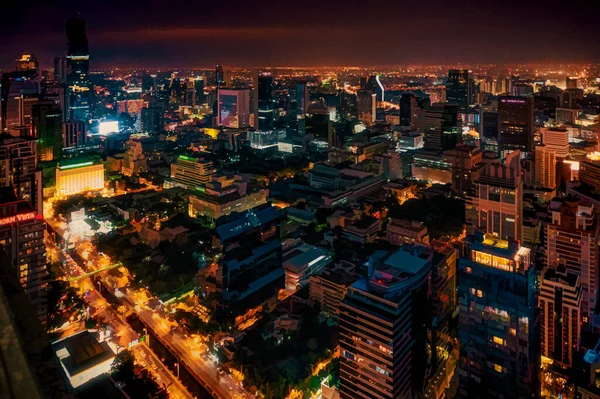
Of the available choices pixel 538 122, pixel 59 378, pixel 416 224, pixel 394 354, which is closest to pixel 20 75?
pixel 416 224

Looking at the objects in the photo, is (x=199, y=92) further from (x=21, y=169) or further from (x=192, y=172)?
(x=21, y=169)

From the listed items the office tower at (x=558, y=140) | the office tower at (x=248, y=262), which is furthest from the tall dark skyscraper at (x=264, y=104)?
the office tower at (x=248, y=262)

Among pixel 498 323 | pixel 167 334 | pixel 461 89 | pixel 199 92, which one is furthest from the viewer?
pixel 199 92

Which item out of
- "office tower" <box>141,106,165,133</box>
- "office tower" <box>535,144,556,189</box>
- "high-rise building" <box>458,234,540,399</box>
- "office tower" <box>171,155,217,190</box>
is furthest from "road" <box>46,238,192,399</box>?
"office tower" <box>141,106,165,133</box>

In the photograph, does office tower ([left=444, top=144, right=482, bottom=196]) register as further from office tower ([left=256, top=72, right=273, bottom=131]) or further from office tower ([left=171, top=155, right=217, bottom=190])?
office tower ([left=256, top=72, right=273, bottom=131])

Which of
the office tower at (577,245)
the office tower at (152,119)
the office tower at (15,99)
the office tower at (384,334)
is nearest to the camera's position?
the office tower at (384,334)

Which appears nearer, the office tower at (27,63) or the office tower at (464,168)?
the office tower at (464,168)

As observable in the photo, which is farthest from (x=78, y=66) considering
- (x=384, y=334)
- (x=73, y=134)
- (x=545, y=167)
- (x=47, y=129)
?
(x=384, y=334)

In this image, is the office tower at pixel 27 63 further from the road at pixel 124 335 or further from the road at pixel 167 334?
the road at pixel 124 335
